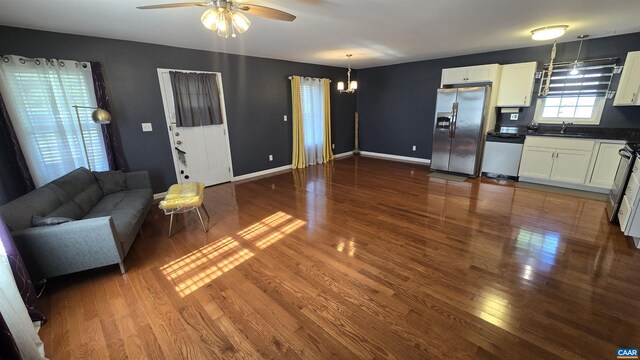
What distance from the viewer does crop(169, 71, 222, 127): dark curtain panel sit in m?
4.14

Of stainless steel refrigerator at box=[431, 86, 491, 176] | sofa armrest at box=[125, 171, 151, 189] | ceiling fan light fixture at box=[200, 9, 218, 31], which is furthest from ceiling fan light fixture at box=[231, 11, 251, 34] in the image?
stainless steel refrigerator at box=[431, 86, 491, 176]

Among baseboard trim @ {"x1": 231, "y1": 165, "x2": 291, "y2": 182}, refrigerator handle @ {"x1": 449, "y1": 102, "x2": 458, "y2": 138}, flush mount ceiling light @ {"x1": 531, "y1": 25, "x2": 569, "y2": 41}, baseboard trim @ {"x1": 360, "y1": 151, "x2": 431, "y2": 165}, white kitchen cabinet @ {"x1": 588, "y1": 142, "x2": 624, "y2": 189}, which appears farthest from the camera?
baseboard trim @ {"x1": 360, "y1": 151, "x2": 431, "y2": 165}

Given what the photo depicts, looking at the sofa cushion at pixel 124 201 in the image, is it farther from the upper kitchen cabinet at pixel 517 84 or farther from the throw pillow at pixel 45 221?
the upper kitchen cabinet at pixel 517 84

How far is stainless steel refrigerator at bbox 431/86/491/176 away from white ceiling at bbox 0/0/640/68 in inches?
34.5

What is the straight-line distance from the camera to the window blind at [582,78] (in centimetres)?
398

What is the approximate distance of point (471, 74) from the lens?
16.3ft

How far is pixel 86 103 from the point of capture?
340 centimetres

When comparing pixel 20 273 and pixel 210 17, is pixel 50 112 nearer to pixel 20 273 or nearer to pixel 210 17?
pixel 20 273

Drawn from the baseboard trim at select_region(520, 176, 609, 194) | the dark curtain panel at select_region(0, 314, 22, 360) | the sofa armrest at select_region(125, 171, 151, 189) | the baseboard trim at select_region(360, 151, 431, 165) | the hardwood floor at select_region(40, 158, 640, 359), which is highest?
the sofa armrest at select_region(125, 171, 151, 189)

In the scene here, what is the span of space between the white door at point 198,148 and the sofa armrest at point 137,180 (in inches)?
32.7

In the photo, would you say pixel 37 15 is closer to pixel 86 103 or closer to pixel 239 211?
pixel 86 103

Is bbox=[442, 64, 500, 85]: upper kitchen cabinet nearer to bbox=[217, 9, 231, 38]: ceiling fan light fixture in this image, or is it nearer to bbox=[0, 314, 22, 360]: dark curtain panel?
bbox=[217, 9, 231, 38]: ceiling fan light fixture

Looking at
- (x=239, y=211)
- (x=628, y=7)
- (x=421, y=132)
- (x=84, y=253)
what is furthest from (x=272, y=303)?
(x=421, y=132)

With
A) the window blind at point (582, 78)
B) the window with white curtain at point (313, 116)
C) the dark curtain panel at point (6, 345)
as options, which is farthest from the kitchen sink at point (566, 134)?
the dark curtain panel at point (6, 345)
